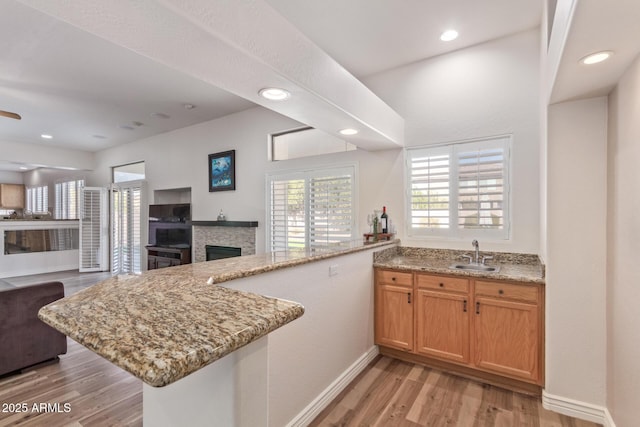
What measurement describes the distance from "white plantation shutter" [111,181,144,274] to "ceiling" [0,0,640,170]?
2096 mm

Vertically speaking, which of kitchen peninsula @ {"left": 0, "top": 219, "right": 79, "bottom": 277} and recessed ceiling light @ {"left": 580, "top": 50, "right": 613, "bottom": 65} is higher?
recessed ceiling light @ {"left": 580, "top": 50, "right": 613, "bottom": 65}

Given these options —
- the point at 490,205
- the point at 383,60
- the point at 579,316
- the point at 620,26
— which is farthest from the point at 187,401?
the point at 383,60

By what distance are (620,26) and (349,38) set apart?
2.10 meters

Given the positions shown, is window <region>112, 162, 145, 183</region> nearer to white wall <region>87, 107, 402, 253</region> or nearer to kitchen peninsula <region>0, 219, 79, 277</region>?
white wall <region>87, 107, 402, 253</region>

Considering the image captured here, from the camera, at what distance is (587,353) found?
7.09ft

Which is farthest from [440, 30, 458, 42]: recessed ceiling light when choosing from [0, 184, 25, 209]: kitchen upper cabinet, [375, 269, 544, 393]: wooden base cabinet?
[0, 184, 25, 209]: kitchen upper cabinet

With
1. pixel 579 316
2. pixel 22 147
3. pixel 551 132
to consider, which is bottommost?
pixel 579 316

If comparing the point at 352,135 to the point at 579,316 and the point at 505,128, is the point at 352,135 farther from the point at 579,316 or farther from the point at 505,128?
the point at 579,316

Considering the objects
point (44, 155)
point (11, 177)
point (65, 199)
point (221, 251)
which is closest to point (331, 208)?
point (221, 251)

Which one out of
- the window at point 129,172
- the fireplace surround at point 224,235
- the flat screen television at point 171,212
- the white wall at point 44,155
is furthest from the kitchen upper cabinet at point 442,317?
the white wall at point 44,155

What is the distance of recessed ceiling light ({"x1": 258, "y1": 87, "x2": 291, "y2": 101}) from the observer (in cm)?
188

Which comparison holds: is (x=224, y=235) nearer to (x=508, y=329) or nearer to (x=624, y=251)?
(x=508, y=329)

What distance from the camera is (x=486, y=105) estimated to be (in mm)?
3023

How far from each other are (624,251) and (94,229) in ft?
29.9
